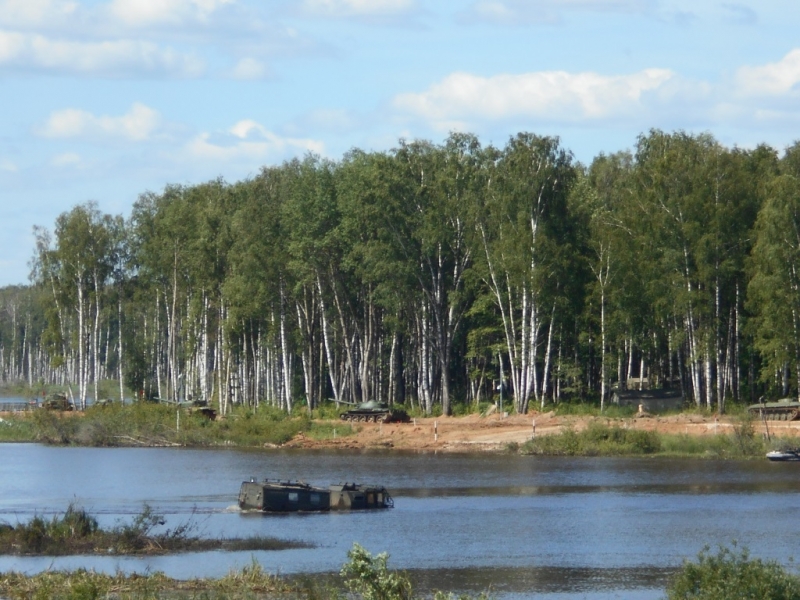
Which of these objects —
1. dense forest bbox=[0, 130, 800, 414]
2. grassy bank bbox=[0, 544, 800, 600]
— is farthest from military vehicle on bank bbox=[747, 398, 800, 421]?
grassy bank bbox=[0, 544, 800, 600]

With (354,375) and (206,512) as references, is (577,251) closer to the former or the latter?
(354,375)

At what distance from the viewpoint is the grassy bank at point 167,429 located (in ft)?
227

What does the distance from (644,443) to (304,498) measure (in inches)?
920

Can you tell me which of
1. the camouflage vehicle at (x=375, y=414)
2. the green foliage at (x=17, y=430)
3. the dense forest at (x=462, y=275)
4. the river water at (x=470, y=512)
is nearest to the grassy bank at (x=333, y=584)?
the river water at (x=470, y=512)

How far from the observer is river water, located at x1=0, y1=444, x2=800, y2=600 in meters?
30.4

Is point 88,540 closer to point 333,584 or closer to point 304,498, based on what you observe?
point 333,584

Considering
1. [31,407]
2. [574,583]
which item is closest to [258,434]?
[31,407]

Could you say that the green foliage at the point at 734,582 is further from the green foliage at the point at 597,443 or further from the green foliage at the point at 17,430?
the green foliage at the point at 17,430

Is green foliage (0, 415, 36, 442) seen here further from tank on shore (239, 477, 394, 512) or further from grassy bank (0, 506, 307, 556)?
grassy bank (0, 506, 307, 556)

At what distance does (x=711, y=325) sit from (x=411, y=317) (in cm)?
1872

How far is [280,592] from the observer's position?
83.7 feet

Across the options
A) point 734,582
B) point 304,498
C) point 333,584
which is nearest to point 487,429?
point 304,498

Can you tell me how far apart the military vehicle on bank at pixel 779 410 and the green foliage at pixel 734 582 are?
41.3m

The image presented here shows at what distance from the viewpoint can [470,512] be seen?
4122 centimetres
